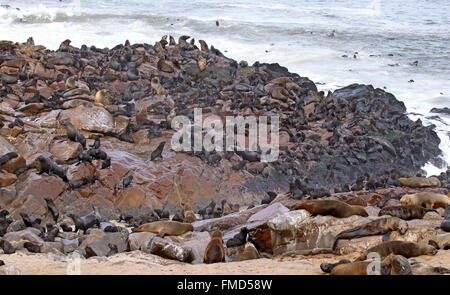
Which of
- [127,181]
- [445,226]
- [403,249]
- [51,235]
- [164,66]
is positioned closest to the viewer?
[403,249]

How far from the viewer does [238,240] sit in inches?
233

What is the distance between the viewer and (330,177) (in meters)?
9.40

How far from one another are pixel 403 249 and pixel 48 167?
523 cm

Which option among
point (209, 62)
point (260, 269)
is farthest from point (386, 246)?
point (209, 62)

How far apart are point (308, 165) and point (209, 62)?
4.68 m

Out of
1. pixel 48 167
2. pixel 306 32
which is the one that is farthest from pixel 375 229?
pixel 306 32

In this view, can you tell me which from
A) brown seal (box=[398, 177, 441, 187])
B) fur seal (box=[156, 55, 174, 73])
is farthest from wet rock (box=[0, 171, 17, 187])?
brown seal (box=[398, 177, 441, 187])

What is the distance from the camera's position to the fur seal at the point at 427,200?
680cm

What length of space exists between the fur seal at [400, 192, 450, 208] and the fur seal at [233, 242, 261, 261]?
7.83 ft

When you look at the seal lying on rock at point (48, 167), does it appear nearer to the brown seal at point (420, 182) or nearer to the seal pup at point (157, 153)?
the seal pup at point (157, 153)

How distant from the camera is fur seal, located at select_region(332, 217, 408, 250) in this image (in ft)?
18.0

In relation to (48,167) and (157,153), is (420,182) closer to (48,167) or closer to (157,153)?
(157,153)

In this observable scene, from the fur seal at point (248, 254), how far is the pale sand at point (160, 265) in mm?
153
